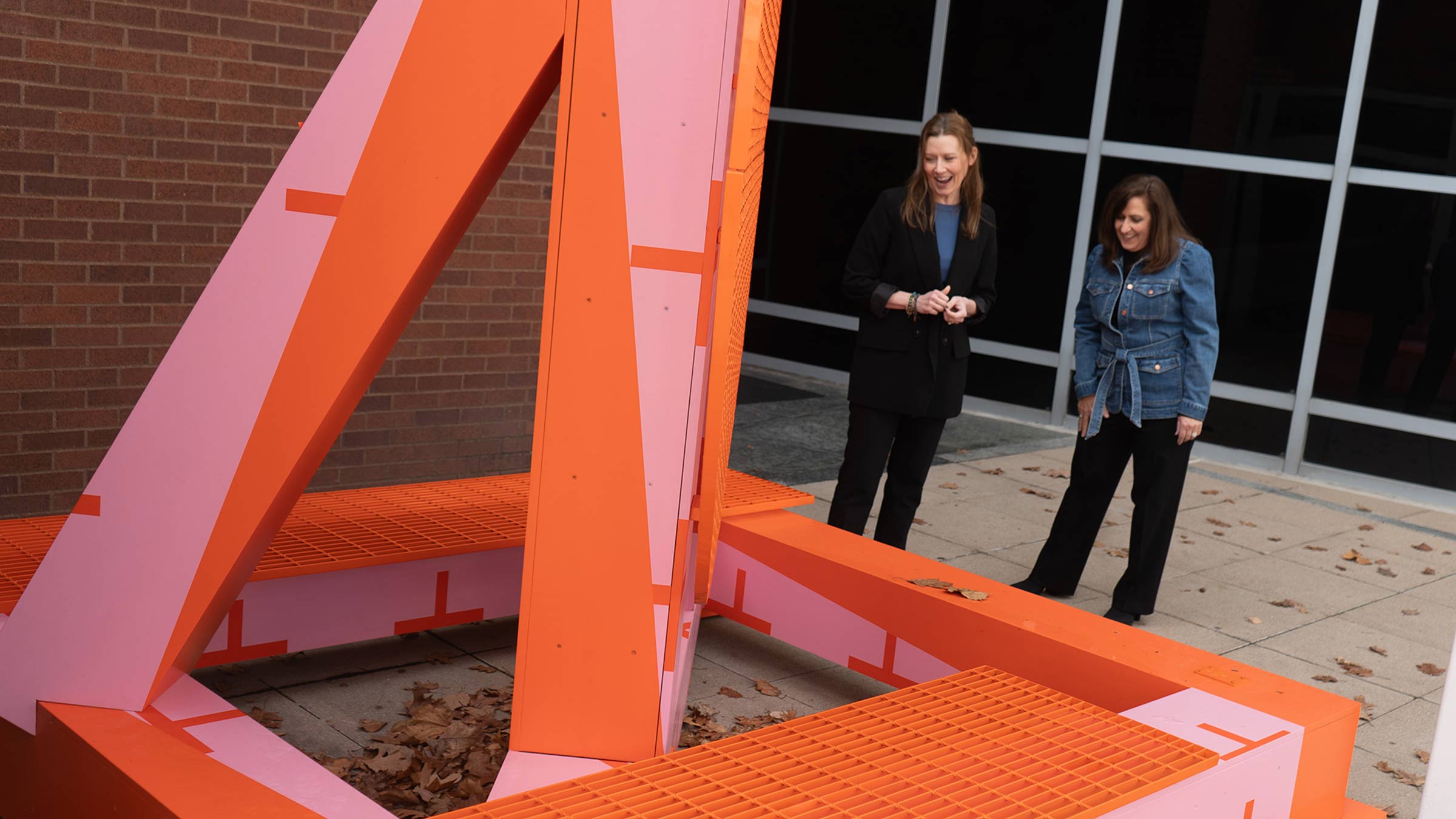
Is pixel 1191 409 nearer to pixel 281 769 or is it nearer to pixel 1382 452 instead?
pixel 281 769

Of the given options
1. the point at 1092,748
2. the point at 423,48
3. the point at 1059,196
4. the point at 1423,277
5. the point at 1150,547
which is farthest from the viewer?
the point at 1059,196

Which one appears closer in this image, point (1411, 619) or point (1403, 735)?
point (1403, 735)

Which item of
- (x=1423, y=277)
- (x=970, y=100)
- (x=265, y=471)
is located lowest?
(x=265, y=471)

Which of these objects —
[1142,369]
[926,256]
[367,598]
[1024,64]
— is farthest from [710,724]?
[1024,64]

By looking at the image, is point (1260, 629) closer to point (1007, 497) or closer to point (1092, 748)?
point (1007, 497)

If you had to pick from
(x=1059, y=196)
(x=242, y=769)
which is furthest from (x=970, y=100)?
(x=242, y=769)

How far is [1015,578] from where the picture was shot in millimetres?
6262

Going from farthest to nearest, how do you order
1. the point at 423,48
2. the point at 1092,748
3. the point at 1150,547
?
the point at 1150,547 → the point at 1092,748 → the point at 423,48

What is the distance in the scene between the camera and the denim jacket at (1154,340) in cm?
541

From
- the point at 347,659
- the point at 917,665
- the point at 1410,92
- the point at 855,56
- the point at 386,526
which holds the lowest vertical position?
the point at 347,659

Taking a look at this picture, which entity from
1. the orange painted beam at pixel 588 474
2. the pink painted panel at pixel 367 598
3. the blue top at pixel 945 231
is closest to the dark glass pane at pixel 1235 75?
the blue top at pixel 945 231

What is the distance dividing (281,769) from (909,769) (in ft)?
4.62

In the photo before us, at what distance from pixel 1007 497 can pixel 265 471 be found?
5.73 meters

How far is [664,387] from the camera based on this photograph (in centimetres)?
288
